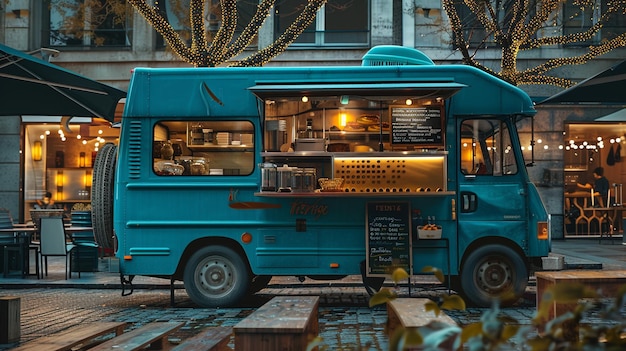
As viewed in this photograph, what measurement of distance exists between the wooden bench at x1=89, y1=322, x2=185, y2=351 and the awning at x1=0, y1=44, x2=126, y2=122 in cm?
435

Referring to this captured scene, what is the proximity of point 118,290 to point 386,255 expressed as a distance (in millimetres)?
5188

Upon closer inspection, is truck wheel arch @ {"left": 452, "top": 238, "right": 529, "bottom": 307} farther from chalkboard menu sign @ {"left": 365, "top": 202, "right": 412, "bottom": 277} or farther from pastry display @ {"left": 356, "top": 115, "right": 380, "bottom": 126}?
pastry display @ {"left": 356, "top": 115, "right": 380, "bottom": 126}

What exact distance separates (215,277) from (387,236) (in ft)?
7.82

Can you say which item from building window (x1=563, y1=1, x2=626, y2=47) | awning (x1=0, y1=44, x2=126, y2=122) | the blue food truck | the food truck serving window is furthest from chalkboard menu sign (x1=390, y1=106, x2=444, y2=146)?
building window (x1=563, y1=1, x2=626, y2=47)

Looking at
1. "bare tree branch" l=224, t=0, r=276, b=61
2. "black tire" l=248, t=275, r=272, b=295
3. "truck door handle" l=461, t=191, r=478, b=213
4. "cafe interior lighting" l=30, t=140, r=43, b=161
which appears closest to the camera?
"truck door handle" l=461, t=191, r=478, b=213

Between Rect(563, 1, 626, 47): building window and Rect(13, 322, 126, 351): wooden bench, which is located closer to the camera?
Rect(13, 322, 126, 351): wooden bench

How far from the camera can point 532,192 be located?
1152 cm

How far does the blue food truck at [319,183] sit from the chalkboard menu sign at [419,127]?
0.02 meters

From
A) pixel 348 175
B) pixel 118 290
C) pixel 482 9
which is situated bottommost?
pixel 118 290

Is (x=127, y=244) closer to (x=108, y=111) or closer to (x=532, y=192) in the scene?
(x=108, y=111)

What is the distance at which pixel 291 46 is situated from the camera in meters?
23.9

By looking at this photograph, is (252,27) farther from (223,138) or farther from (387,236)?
(387,236)

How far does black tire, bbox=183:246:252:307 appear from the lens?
1167 cm

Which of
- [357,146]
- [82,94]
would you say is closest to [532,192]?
[357,146]
